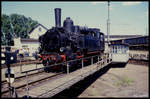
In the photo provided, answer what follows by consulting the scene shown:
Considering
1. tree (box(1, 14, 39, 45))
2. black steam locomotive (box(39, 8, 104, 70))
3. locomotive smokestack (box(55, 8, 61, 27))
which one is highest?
tree (box(1, 14, 39, 45))

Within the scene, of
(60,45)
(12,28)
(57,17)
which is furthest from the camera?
(12,28)

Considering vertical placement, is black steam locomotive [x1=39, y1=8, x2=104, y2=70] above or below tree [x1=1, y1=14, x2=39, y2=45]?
below

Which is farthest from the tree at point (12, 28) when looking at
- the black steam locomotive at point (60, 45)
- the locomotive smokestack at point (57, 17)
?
the black steam locomotive at point (60, 45)

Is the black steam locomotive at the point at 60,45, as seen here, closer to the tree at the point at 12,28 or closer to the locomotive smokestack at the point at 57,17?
the locomotive smokestack at the point at 57,17

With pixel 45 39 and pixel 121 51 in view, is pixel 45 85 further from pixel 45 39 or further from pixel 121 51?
pixel 121 51

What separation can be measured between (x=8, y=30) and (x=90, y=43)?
143ft

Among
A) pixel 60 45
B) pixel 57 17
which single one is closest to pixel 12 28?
pixel 57 17

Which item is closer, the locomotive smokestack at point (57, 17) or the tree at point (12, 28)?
the locomotive smokestack at point (57, 17)

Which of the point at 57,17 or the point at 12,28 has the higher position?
the point at 12,28

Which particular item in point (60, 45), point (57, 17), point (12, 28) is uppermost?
point (12, 28)

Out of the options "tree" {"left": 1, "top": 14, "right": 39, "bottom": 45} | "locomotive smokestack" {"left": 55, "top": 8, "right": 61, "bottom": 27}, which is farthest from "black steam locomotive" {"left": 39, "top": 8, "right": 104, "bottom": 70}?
"tree" {"left": 1, "top": 14, "right": 39, "bottom": 45}

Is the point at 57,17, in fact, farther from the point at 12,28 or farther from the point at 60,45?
the point at 12,28

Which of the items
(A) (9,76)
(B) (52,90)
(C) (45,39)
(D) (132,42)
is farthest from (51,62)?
(D) (132,42)

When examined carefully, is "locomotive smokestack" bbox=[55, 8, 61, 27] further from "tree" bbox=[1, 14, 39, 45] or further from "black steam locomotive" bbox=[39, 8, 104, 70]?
"tree" bbox=[1, 14, 39, 45]
